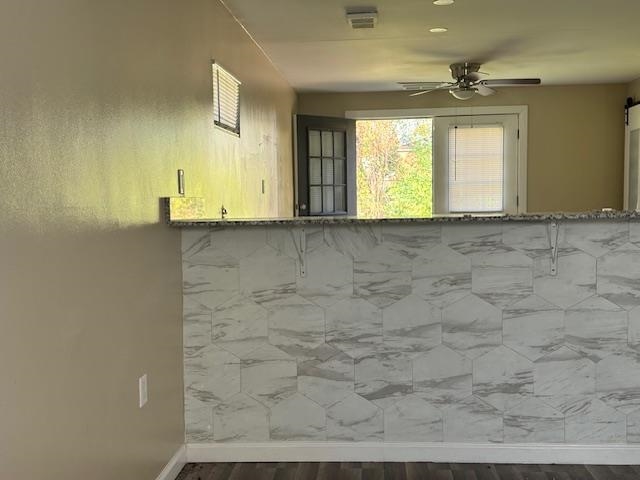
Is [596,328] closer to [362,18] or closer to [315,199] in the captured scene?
[362,18]

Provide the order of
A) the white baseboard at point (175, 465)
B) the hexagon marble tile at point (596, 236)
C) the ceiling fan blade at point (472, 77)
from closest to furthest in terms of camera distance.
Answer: the white baseboard at point (175, 465)
the hexagon marble tile at point (596, 236)
the ceiling fan blade at point (472, 77)

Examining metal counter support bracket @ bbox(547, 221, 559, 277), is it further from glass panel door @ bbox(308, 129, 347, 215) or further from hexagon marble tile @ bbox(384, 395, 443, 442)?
glass panel door @ bbox(308, 129, 347, 215)

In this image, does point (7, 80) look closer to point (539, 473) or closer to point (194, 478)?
point (194, 478)

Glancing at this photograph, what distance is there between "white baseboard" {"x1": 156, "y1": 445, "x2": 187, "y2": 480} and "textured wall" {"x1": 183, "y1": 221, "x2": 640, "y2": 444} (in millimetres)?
97

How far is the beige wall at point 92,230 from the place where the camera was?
154 cm

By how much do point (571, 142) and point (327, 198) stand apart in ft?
8.78

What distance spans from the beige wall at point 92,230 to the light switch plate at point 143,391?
0.10 ft

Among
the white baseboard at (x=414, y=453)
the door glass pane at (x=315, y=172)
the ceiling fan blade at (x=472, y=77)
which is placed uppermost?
the ceiling fan blade at (x=472, y=77)

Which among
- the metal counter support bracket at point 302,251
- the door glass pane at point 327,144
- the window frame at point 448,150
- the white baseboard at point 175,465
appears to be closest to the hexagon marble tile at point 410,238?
the metal counter support bracket at point 302,251

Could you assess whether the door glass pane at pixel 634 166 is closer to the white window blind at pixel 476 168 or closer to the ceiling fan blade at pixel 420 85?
the white window blind at pixel 476 168

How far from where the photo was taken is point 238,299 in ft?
9.31

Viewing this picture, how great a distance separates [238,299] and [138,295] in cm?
58

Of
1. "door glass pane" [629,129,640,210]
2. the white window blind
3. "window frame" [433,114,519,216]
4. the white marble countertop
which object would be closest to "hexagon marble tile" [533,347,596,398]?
the white marble countertop

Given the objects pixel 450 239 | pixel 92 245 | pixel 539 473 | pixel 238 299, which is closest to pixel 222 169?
pixel 238 299
